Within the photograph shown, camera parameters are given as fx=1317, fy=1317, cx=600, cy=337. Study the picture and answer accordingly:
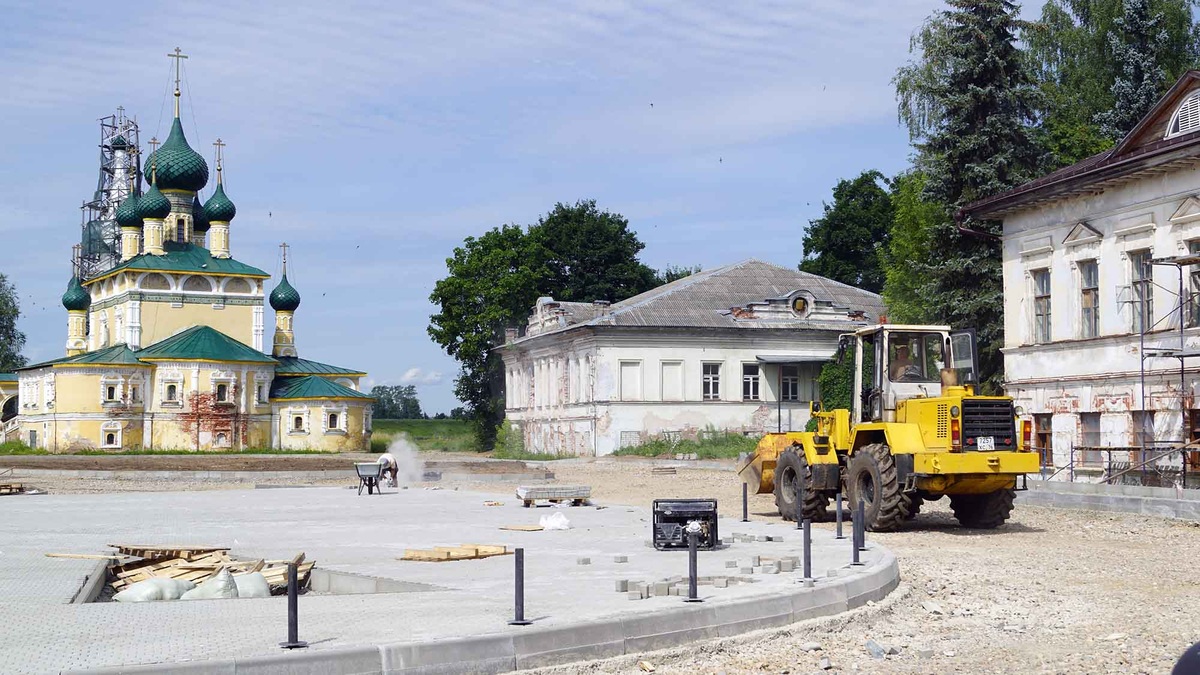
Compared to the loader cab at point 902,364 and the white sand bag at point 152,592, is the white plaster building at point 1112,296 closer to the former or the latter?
the loader cab at point 902,364

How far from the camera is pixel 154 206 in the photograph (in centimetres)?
7662

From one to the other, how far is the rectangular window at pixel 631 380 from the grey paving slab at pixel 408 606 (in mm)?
36932

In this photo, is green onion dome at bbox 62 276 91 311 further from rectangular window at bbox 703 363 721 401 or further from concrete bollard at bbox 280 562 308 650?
concrete bollard at bbox 280 562 308 650

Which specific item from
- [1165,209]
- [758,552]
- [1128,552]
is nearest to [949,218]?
[1165,209]

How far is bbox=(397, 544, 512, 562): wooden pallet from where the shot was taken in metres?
15.8

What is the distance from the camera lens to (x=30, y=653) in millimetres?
9062

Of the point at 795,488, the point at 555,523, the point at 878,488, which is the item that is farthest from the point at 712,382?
the point at 878,488

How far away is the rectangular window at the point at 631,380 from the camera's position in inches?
2299

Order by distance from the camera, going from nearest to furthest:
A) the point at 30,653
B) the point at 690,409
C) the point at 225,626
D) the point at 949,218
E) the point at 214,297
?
the point at 30,653
the point at 225,626
the point at 949,218
the point at 690,409
the point at 214,297

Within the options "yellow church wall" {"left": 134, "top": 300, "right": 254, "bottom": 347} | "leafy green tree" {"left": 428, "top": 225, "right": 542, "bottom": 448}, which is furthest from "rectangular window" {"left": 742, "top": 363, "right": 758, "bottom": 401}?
"yellow church wall" {"left": 134, "top": 300, "right": 254, "bottom": 347}

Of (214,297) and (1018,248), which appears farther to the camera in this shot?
(214,297)

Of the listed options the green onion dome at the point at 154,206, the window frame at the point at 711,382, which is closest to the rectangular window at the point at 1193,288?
the window frame at the point at 711,382

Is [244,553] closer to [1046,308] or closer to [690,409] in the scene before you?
[1046,308]

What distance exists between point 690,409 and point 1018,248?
2699 centimetres
